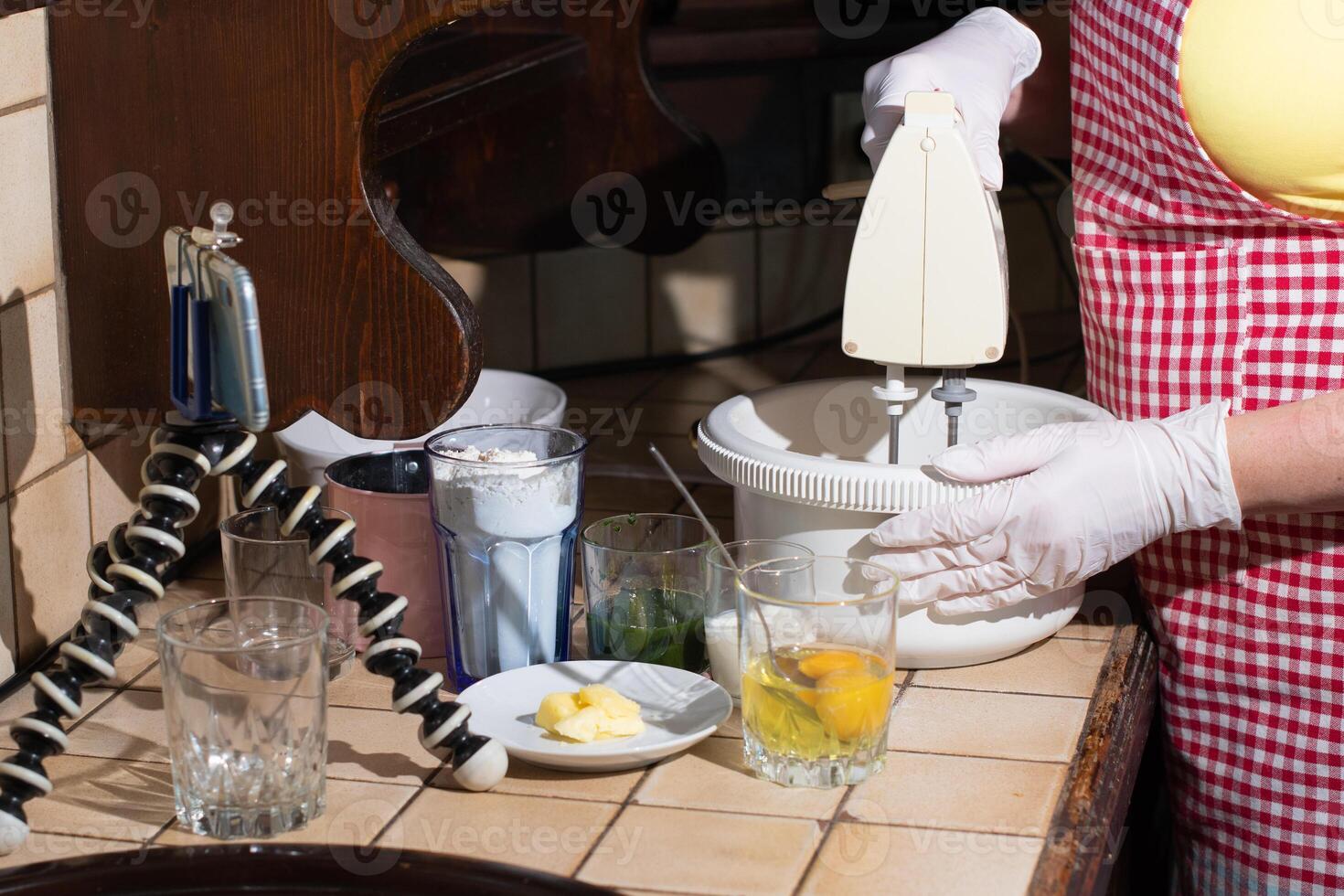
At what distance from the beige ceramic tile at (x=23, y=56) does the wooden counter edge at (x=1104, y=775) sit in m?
0.81

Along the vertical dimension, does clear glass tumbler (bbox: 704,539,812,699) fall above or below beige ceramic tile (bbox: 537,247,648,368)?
below

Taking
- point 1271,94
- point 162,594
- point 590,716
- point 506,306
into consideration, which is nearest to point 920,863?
point 590,716

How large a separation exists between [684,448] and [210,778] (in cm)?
86

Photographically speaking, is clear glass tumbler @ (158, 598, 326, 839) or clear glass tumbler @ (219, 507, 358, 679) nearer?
clear glass tumbler @ (158, 598, 326, 839)

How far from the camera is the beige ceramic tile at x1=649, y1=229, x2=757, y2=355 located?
6.37ft

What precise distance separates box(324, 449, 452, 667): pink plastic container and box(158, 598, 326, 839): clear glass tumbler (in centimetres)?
21

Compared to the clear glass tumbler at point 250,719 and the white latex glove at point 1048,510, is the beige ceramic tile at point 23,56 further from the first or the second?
the white latex glove at point 1048,510

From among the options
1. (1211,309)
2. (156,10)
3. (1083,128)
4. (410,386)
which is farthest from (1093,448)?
(156,10)

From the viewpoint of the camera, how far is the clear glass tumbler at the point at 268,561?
98 cm

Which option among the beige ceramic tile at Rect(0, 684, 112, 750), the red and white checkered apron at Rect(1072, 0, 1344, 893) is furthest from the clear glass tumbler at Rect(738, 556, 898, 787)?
the beige ceramic tile at Rect(0, 684, 112, 750)

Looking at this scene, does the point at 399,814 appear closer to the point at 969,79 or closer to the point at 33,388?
the point at 33,388

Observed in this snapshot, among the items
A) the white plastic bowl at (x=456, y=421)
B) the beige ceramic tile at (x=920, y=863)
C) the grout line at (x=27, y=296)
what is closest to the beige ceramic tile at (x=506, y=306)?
the white plastic bowl at (x=456, y=421)

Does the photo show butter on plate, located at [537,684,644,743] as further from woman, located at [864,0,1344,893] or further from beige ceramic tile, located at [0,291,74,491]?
beige ceramic tile, located at [0,291,74,491]

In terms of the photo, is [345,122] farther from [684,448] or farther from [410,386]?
[684,448]
